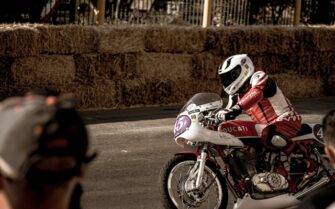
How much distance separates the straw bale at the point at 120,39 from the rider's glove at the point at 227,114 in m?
6.60

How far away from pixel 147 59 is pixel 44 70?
1991 millimetres

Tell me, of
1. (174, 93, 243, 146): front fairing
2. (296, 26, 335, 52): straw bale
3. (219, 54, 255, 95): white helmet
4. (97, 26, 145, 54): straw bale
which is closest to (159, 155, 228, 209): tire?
(174, 93, 243, 146): front fairing

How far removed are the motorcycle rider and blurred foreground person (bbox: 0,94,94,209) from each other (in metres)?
6.08

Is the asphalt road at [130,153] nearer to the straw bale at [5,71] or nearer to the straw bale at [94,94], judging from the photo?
the straw bale at [94,94]

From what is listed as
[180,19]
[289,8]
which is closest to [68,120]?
[180,19]

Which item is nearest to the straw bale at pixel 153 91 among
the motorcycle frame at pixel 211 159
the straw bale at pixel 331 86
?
the straw bale at pixel 331 86

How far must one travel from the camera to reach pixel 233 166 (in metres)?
8.56

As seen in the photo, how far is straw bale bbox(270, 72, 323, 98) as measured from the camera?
58.0 feet

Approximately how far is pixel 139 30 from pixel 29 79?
225 centimetres

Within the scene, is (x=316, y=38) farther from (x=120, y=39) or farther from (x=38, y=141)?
(x=38, y=141)

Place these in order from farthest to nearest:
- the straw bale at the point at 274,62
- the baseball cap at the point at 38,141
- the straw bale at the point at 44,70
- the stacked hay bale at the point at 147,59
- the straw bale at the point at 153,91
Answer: the straw bale at the point at 274,62 → the straw bale at the point at 153,91 → the stacked hay bale at the point at 147,59 → the straw bale at the point at 44,70 → the baseball cap at the point at 38,141

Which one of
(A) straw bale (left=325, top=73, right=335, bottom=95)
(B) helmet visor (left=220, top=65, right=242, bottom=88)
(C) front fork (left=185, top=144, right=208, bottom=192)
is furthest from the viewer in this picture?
(A) straw bale (left=325, top=73, right=335, bottom=95)

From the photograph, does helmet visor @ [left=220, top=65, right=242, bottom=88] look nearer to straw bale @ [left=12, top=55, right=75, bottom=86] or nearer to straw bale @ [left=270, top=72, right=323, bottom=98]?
straw bale @ [left=12, top=55, right=75, bottom=86]

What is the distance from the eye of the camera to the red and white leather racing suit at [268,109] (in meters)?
8.59
